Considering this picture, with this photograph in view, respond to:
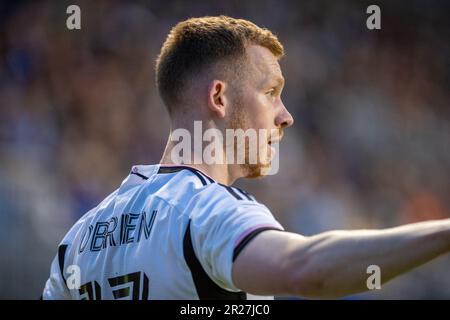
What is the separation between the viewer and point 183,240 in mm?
2086

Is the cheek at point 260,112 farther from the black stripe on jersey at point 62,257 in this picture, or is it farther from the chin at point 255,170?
the black stripe on jersey at point 62,257

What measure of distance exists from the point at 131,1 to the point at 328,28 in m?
1.97

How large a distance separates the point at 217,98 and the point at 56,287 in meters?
0.91

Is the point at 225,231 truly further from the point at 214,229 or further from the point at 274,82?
the point at 274,82

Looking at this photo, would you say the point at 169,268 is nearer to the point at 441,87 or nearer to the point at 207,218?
the point at 207,218

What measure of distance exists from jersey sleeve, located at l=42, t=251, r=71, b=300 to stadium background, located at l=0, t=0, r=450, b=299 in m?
3.41

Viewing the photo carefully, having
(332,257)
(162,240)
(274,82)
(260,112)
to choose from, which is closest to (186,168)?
(162,240)

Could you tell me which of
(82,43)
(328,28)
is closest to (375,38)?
(328,28)

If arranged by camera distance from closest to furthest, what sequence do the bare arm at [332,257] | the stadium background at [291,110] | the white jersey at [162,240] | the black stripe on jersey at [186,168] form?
the bare arm at [332,257] → the white jersey at [162,240] → the black stripe on jersey at [186,168] → the stadium background at [291,110]

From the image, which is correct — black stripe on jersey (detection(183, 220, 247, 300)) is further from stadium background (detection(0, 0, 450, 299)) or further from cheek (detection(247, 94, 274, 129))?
stadium background (detection(0, 0, 450, 299))

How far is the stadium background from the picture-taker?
245 inches

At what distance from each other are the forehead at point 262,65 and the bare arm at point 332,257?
1071 millimetres

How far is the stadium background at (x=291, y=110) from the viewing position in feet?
20.4

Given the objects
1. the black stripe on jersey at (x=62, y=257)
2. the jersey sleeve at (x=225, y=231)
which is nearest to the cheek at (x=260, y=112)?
the jersey sleeve at (x=225, y=231)
